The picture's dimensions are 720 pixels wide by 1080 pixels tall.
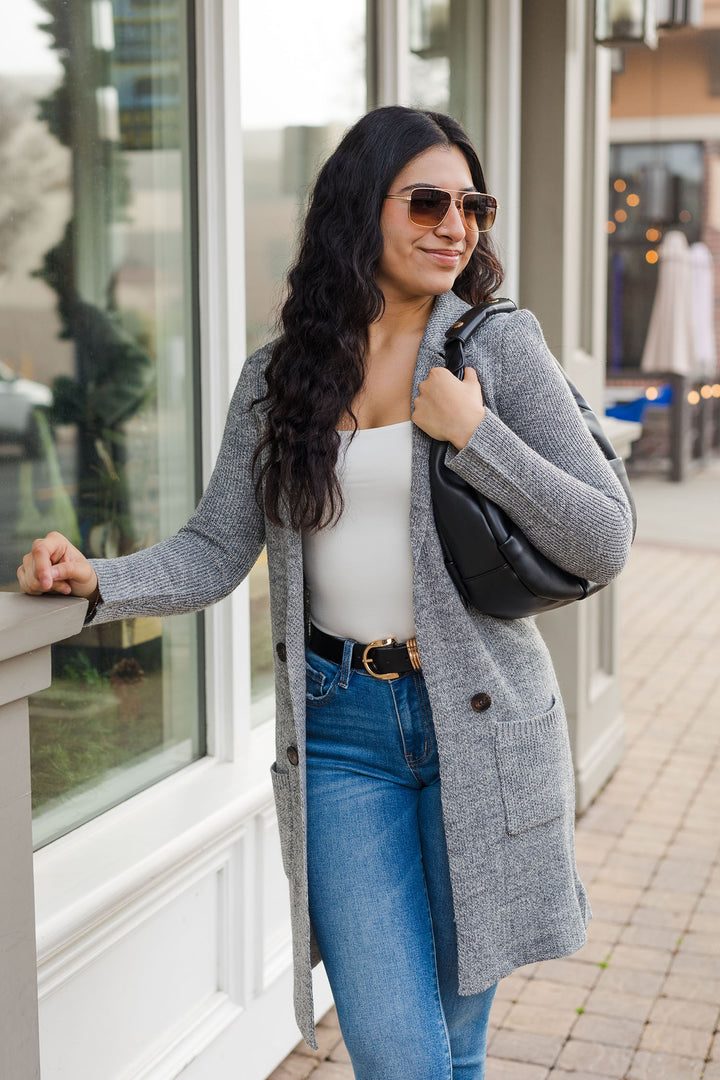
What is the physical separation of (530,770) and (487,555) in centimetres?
34

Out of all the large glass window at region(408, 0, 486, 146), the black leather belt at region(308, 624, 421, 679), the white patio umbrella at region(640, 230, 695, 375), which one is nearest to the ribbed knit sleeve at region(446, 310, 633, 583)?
the black leather belt at region(308, 624, 421, 679)

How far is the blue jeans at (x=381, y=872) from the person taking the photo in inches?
69.5

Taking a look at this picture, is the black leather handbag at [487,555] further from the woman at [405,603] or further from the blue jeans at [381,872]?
the blue jeans at [381,872]

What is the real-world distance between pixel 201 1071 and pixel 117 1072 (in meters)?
0.29

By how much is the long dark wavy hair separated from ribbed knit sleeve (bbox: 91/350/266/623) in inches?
2.2

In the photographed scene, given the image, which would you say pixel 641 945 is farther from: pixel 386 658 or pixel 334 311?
pixel 334 311

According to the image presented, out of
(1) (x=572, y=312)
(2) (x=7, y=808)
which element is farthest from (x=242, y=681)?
(1) (x=572, y=312)

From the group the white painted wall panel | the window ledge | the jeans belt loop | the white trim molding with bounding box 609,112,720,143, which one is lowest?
the white painted wall panel

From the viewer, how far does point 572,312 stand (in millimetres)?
4383

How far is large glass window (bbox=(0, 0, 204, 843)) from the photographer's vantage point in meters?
2.26

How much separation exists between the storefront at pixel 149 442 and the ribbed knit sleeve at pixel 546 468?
3.17ft

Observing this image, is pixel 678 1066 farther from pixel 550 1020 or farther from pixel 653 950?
pixel 653 950

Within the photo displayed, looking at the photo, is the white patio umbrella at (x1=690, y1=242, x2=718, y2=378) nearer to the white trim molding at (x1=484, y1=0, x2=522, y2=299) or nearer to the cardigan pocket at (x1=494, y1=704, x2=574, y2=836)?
the white trim molding at (x1=484, y1=0, x2=522, y2=299)

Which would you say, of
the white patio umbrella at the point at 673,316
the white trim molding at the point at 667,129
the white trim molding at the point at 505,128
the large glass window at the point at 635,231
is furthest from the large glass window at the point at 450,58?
the white trim molding at the point at 667,129
